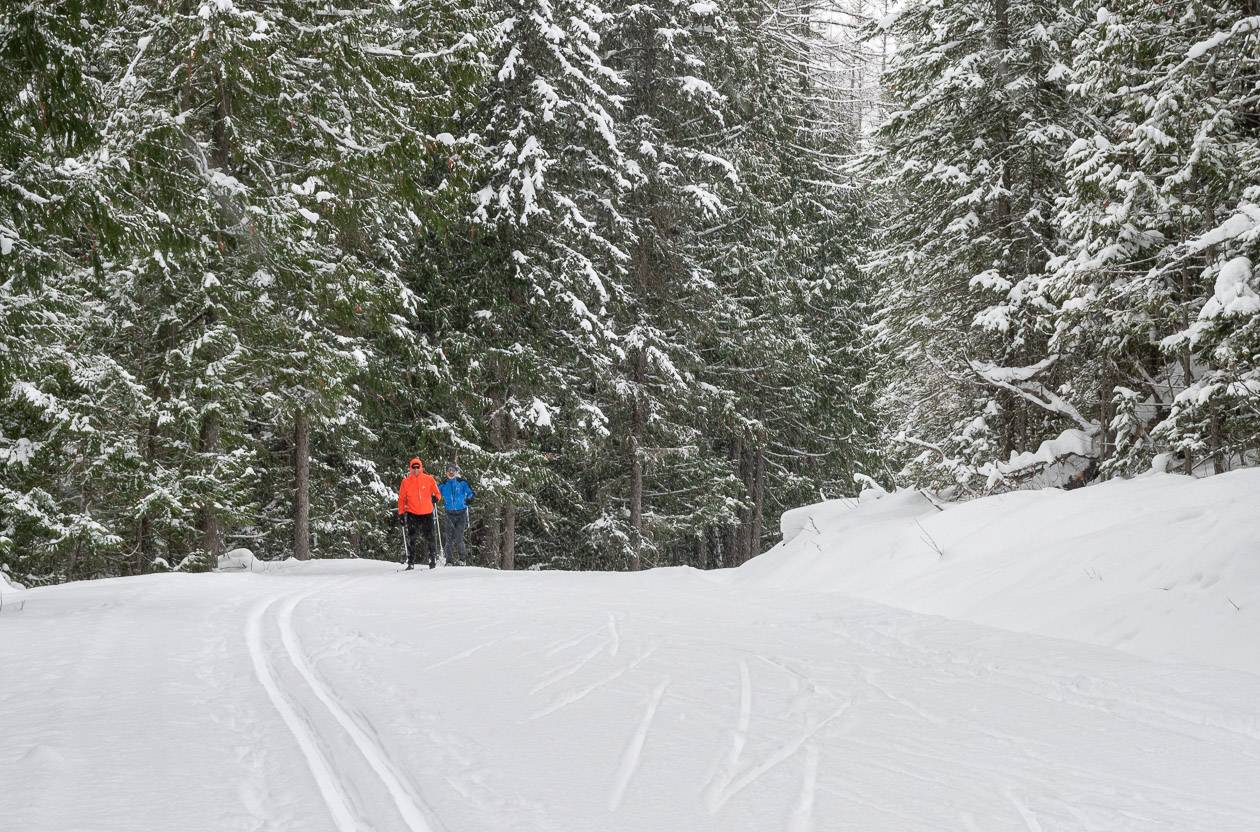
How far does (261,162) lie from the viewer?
15.7 meters

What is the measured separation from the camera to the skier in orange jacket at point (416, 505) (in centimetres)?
1675

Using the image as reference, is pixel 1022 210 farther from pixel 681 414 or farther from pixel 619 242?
pixel 681 414

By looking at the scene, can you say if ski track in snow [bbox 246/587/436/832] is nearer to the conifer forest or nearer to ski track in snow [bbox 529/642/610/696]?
ski track in snow [bbox 529/642/610/696]

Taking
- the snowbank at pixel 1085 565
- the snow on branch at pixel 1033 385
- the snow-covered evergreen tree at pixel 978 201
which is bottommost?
the snowbank at pixel 1085 565

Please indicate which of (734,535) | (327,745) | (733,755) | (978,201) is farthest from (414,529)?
(734,535)

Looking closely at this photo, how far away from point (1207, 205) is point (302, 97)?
12.1m

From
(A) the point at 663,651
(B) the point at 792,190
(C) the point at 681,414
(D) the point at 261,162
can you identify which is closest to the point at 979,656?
(A) the point at 663,651

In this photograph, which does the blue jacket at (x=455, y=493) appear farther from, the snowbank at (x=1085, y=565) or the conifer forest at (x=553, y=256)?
the snowbank at (x=1085, y=565)

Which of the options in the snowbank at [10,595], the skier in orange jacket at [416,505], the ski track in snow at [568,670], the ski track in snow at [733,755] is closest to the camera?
the ski track in snow at [733,755]

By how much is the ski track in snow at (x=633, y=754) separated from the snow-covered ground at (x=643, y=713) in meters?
0.02

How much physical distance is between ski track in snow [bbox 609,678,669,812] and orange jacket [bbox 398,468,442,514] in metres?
11.2

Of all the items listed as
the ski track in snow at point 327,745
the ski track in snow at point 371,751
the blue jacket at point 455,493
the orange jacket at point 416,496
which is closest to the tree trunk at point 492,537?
the blue jacket at point 455,493

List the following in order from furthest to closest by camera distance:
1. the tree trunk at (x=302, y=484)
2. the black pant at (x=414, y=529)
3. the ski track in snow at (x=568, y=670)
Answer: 1. the tree trunk at (x=302, y=484)
2. the black pant at (x=414, y=529)
3. the ski track in snow at (x=568, y=670)

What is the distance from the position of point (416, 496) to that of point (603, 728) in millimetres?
11956
